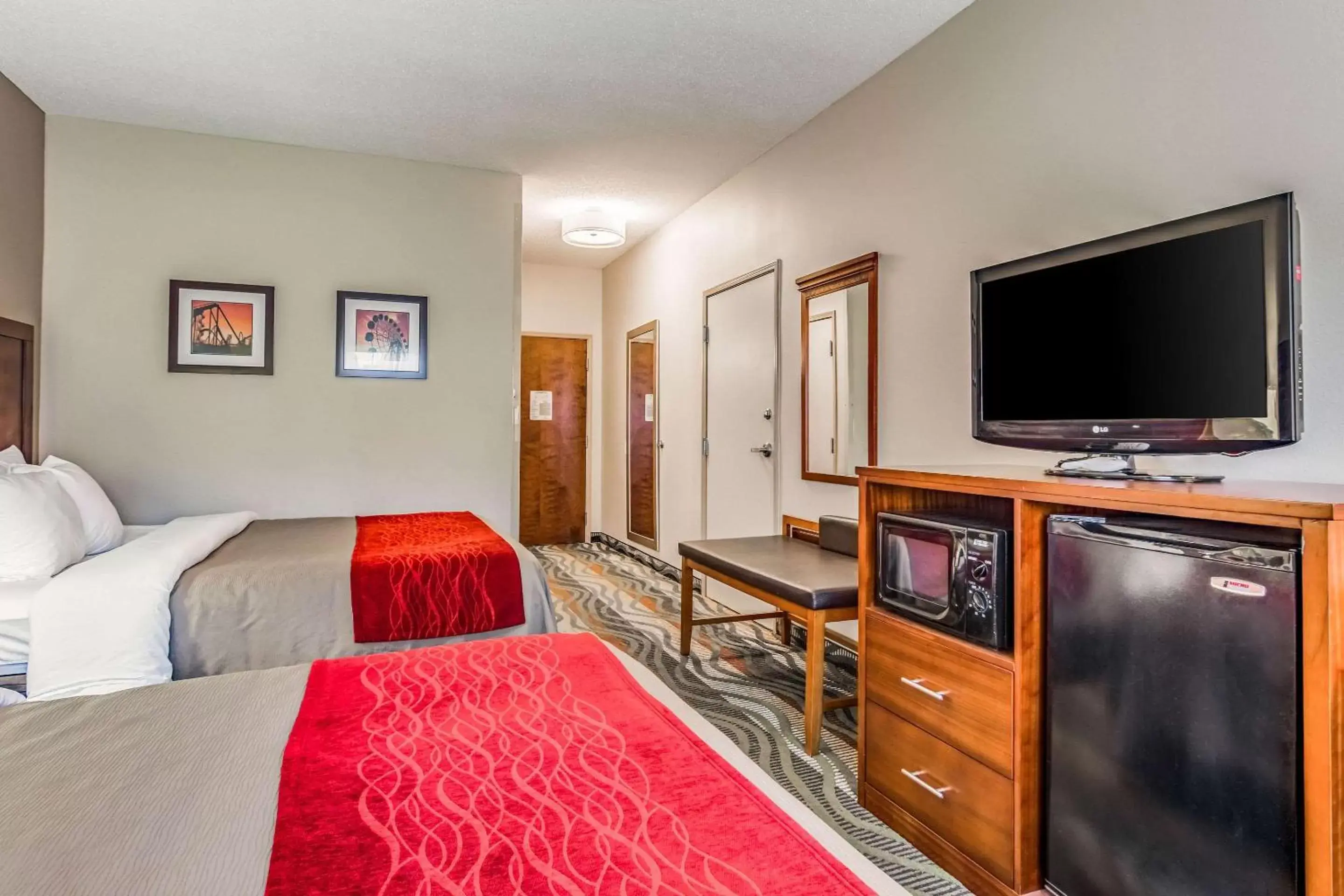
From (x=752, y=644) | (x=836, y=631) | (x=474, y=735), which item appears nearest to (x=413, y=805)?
(x=474, y=735)

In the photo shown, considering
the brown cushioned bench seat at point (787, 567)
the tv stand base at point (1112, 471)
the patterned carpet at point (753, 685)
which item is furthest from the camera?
the brown cushioned bench seat at point (787, 567)

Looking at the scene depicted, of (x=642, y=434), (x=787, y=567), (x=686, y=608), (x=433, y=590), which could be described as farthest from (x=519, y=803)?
(x=642, y=434)

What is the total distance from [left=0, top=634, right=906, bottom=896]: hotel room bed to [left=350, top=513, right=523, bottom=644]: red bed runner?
1044 millimetres

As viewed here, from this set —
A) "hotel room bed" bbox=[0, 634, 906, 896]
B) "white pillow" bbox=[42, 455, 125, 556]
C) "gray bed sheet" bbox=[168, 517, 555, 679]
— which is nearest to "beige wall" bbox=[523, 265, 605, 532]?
"white pillow" bbox=[42, 455, 125, 556]

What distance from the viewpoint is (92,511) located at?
283cm

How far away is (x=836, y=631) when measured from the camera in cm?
333

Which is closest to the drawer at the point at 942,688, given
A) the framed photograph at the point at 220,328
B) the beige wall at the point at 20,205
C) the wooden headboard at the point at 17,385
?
the framed photograph at the point at 220,328

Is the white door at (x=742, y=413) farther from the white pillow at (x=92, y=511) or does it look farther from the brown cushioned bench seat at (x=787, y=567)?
the white pillow at (x=92, y=511)

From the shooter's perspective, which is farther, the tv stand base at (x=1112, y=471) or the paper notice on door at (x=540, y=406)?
the paper notice on door at (x=540, y=406)

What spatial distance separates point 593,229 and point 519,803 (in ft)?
14.6

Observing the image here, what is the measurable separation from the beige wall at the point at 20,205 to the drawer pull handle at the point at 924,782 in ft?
13.5

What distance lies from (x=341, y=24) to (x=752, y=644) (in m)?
3.27

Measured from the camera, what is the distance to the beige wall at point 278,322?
364 cm

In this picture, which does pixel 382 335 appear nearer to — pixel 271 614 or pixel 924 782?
pixel 271 614
